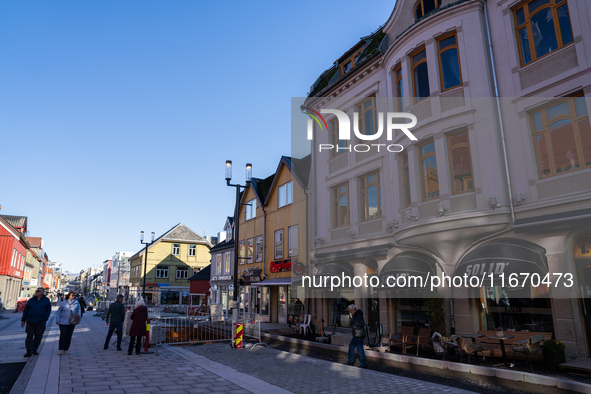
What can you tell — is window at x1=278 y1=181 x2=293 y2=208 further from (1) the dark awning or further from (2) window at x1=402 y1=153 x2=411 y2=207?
(1) the dark awning

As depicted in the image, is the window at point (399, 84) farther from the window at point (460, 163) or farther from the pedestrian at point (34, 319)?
the pedestrian at point (34, 319)

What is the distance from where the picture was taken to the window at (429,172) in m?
13.3

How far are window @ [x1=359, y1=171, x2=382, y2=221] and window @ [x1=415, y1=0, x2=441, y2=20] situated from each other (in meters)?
6.38

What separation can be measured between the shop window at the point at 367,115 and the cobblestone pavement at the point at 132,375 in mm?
11855

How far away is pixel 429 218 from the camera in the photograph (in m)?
12.9

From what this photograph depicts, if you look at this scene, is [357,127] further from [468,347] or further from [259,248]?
[259,248]

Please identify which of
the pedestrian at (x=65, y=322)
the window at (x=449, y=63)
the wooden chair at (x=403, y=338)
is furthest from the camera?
the window at (x=449, y=63)

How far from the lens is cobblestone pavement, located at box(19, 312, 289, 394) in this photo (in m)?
7.49

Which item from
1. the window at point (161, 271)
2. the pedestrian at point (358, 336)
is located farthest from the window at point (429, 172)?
the window at point (161, 271)

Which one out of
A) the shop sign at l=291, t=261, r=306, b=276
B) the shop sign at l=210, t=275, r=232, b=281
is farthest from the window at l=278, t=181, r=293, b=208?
the shop sign at l=210, t=275, r=232, b=281

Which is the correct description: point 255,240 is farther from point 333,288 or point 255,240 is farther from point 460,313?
point 460,313

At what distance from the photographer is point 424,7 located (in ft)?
49.5

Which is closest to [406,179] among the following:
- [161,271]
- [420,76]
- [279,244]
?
[420,76]

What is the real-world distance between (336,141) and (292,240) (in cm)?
672
